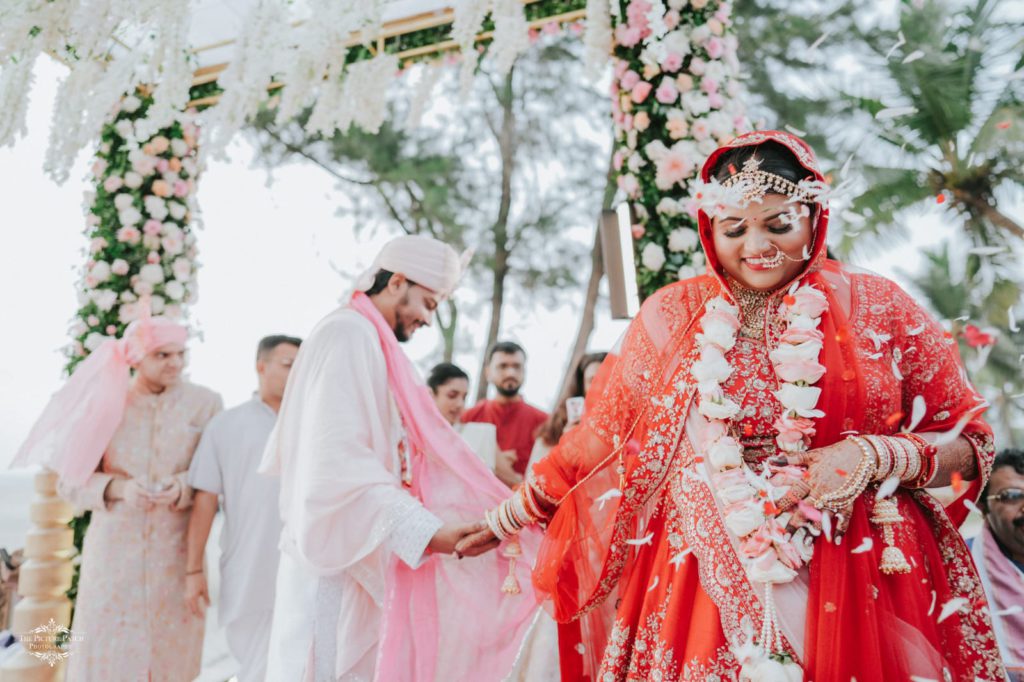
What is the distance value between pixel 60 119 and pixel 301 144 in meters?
7.49

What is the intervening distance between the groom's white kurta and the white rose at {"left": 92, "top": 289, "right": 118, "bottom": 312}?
3351 mm

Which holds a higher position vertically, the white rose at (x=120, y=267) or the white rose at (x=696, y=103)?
the white rose at (x=696, y=103)

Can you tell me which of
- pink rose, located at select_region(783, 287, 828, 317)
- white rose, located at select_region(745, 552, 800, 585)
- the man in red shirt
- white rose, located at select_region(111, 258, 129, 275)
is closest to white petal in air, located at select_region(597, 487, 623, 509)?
white rose, located at select_region(745, 552, 800, 585)

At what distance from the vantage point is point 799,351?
1648 millimetres

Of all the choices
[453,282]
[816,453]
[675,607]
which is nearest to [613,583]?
[675,607]

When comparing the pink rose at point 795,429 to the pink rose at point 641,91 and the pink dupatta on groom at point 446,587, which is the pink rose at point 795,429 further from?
the pink rose at point 641,91

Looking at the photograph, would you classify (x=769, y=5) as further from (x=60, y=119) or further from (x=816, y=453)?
(x=816, y=453)

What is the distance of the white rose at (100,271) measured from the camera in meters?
5.19

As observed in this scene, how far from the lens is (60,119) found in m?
3.33

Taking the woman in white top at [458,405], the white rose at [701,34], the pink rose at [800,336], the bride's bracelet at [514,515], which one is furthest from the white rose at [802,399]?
the woman in white top at [458,405]

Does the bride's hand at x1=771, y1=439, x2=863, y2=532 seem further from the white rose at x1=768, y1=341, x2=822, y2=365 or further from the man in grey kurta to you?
the man in grey kurta

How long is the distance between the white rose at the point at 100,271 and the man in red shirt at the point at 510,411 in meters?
2.60

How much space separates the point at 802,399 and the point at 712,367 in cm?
20

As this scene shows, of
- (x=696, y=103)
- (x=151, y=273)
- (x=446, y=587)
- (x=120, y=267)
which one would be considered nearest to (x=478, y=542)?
(x=446, y=587)
